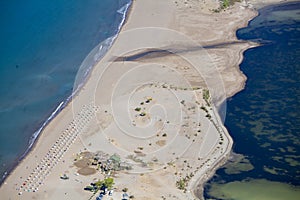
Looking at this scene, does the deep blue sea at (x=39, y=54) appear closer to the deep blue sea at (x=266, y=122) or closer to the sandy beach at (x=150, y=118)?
the sandy beach at (x=150, y=118)

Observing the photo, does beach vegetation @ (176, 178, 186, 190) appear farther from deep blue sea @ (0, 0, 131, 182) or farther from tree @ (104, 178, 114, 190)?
deep blue sea @ (0, 0, 131, 182)

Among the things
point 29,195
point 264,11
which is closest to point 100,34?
point 264,11

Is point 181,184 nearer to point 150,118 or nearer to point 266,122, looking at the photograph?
point 150,118

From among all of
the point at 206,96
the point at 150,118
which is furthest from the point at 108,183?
the point at 206,96

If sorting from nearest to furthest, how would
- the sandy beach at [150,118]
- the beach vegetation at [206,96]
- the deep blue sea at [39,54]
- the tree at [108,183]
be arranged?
the tree at [108,183] < the sandy beach at [150,118] < the deep blue sea at [39,54] < the beach vegetation at [206,96]

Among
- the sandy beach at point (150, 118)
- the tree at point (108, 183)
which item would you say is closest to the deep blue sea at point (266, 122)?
the sandy beach at point (150, 118)

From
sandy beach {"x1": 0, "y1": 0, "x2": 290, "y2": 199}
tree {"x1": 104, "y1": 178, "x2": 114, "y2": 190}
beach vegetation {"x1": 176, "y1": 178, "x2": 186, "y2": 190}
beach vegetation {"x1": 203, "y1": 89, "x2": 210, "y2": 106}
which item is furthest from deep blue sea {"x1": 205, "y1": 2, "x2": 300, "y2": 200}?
tree {"x1": 104, "y1": 178, "x2": 114, "y2": 190}
